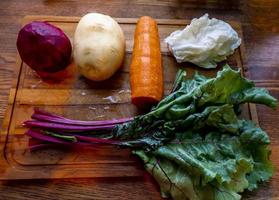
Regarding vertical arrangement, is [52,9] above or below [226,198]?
above

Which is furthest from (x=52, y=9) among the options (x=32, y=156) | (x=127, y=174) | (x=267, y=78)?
(x=267, y=78)

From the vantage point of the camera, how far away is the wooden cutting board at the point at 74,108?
3.04 feet

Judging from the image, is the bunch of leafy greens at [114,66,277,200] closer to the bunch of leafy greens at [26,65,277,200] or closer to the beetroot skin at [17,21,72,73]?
the bunch of leafy greens at [26,65,277,200]

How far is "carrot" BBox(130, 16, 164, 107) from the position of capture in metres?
1.01

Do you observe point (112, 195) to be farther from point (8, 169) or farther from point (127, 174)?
point (8, 169)

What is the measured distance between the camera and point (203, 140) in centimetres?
90

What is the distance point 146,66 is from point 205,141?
11.6 inches

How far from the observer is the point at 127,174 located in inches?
36.5

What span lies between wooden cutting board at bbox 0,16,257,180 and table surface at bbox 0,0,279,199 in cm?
3

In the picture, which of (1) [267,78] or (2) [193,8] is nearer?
(1) [267,78]

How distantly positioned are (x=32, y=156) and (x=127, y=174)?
0.84ft

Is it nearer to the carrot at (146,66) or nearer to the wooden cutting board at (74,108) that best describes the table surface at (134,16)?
the wooden cutting board at (74,108)

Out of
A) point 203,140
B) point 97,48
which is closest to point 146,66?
point 97,48

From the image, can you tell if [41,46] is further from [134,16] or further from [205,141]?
[205,141]
